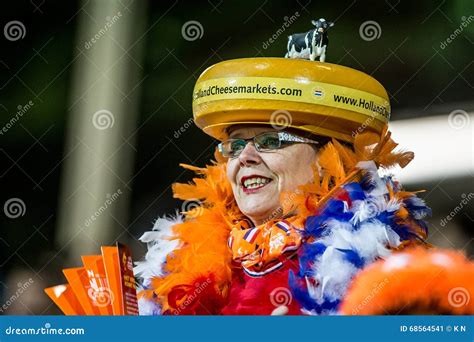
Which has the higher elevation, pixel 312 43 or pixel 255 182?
pixel 312 43

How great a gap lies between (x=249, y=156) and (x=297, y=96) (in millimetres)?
206

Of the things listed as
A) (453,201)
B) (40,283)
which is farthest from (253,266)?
(40,283)

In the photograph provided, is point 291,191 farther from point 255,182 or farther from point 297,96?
point 297,96

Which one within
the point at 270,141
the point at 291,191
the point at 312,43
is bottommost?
the point at 291,191

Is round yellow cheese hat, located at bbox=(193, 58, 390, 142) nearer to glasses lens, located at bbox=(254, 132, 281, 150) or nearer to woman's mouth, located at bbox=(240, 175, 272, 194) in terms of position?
glasses lens, located at bbox=(254, 132, 281, 150)

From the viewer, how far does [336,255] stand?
221cm

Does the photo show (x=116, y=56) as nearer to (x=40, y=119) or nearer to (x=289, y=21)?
(x=40, y=119)

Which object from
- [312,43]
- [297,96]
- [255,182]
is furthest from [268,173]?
[312,43]

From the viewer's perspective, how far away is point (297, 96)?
234 centimetres

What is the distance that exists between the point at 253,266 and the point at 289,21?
3.24 feet

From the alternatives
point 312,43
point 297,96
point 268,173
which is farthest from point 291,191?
point 312,43

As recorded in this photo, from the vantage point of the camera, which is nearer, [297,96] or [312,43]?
[297,96]

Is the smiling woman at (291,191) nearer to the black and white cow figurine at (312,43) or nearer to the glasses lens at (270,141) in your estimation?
the glasses lens at (270,141)

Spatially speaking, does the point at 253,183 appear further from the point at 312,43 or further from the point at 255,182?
the point at 312,43
